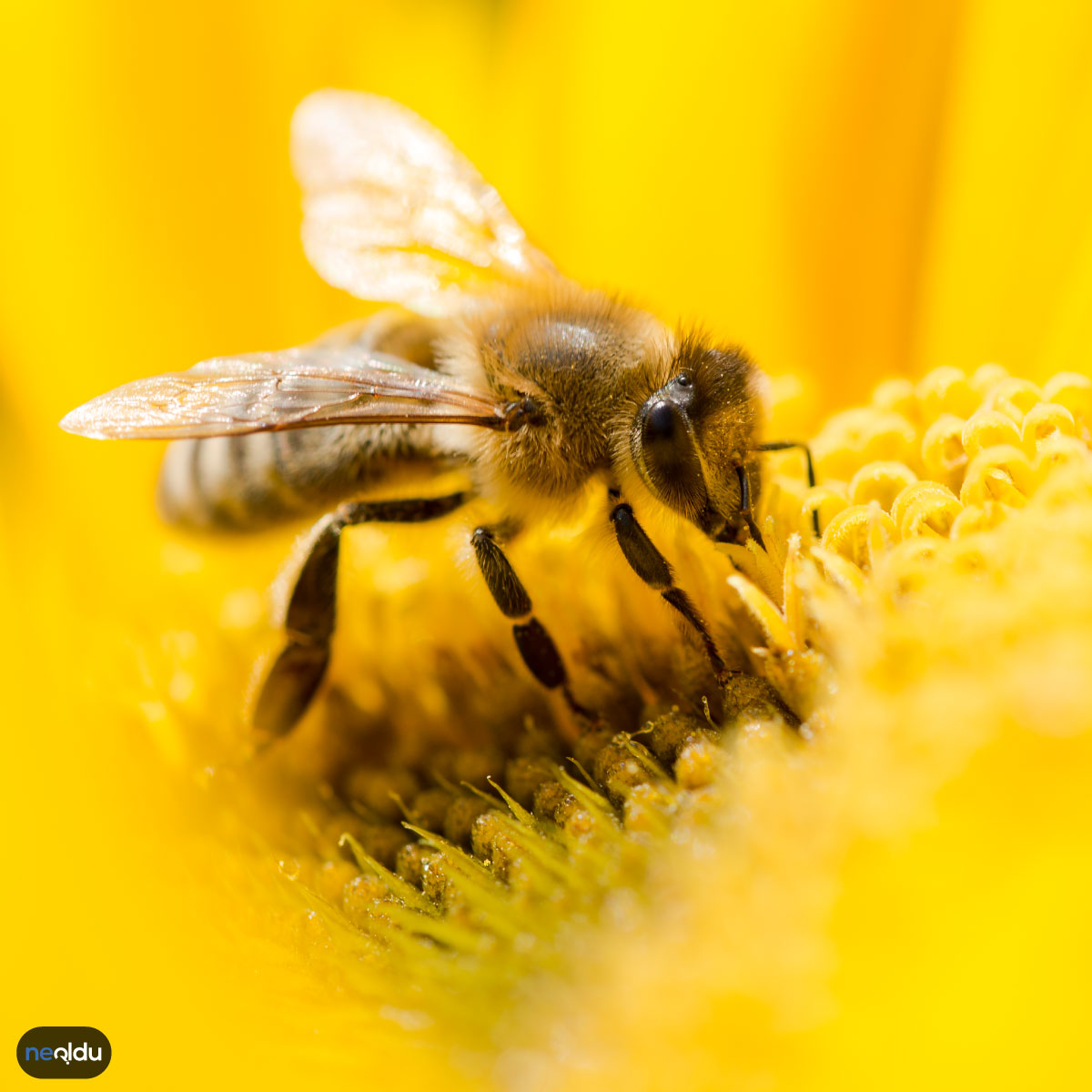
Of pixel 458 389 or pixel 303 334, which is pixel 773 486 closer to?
pixel 458 389

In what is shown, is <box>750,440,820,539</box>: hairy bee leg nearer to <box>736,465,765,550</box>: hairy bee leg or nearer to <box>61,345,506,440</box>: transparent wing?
<box>736,465,765,550</box>: hairy bee leg

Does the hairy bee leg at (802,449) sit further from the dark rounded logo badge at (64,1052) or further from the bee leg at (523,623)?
the dark rounded logo badge at (64,1052)

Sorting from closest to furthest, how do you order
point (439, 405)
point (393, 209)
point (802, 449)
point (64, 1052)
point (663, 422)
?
point (64, 1052), point (663, 422), point (439, 405), point (802, 449), point (393, 209)

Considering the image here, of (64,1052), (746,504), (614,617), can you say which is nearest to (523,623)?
(614,617)

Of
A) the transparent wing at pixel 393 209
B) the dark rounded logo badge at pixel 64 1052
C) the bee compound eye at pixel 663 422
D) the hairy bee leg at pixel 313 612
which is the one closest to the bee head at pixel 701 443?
the bee compound eye at pixel 663 422

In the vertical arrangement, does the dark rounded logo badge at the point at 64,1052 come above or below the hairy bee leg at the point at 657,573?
below

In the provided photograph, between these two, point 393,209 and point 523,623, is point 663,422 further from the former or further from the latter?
point 393,209

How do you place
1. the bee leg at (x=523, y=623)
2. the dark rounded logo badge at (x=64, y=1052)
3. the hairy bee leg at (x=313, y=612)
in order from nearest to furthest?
the dark rounded logo badge at (x=64, y=1052) < the bee leg at (x=523, y=623) < the hairy bee leg at (x=313, y=612)
